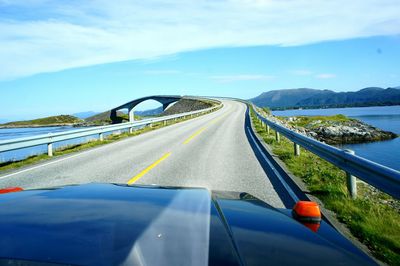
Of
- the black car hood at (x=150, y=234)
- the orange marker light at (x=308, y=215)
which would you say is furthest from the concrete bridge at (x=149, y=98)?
the black car hood at (x=150, y=234)

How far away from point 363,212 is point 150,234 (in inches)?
196

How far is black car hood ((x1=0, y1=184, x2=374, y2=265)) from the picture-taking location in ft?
5.74

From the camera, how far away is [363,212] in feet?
19.6

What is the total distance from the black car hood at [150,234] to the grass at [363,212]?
2079 millimetres

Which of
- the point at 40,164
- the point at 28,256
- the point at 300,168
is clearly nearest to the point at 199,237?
the point at 28,256

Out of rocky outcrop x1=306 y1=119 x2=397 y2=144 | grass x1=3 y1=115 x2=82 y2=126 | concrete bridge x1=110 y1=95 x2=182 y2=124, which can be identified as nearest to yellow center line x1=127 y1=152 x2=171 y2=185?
rocky outcrop x1=306 y1=119 x2=397 y2=144

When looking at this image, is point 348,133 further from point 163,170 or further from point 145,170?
point 145,170

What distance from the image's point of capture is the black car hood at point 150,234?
1750 mm

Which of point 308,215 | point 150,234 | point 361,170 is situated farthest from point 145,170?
point 150,234

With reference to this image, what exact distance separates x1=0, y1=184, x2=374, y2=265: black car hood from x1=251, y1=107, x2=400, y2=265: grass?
2079 mm

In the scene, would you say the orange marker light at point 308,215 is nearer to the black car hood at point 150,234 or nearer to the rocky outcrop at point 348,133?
the black car hood at point 150,234

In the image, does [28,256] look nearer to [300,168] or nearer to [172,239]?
[172,239]

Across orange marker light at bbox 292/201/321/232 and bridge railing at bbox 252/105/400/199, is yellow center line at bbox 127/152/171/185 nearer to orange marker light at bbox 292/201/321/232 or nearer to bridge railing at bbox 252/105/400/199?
bridge railing at bbox 252/105/400/199

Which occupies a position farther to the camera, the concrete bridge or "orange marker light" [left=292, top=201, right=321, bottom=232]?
the concrete bridge
